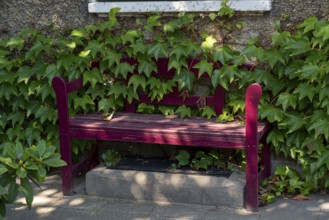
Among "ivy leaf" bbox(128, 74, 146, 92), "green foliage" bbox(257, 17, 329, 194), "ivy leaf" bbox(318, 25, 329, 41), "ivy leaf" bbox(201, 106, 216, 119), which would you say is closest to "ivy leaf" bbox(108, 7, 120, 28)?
"ivy leaf" bbox(128, 74, 146, 92)

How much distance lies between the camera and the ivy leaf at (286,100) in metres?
5.38

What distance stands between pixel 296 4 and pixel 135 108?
1.70 metres

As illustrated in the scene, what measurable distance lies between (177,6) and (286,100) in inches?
50.7

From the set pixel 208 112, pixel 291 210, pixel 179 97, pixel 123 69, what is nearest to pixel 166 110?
pixel 179 97

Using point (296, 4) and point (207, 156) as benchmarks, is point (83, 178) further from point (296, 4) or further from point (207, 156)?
point (296, 4)

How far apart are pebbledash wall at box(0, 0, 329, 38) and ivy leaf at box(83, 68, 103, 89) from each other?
0.52 metres

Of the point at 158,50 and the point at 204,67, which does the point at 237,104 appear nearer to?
the point at 204,67

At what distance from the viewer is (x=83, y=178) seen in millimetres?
6051

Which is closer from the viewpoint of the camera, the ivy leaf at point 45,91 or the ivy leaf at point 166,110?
the ivy leaf at point 166,110

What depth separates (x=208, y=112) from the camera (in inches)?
225

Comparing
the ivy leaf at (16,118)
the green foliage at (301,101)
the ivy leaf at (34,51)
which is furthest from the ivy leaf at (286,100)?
the ivy leaf at (16,118)

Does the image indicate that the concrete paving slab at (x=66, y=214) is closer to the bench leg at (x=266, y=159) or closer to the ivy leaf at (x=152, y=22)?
the bench leg at (x=266, y=159)

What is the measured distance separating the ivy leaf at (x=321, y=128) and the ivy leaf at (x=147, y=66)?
147 centimetres

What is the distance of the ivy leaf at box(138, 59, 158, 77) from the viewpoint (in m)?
5.75
